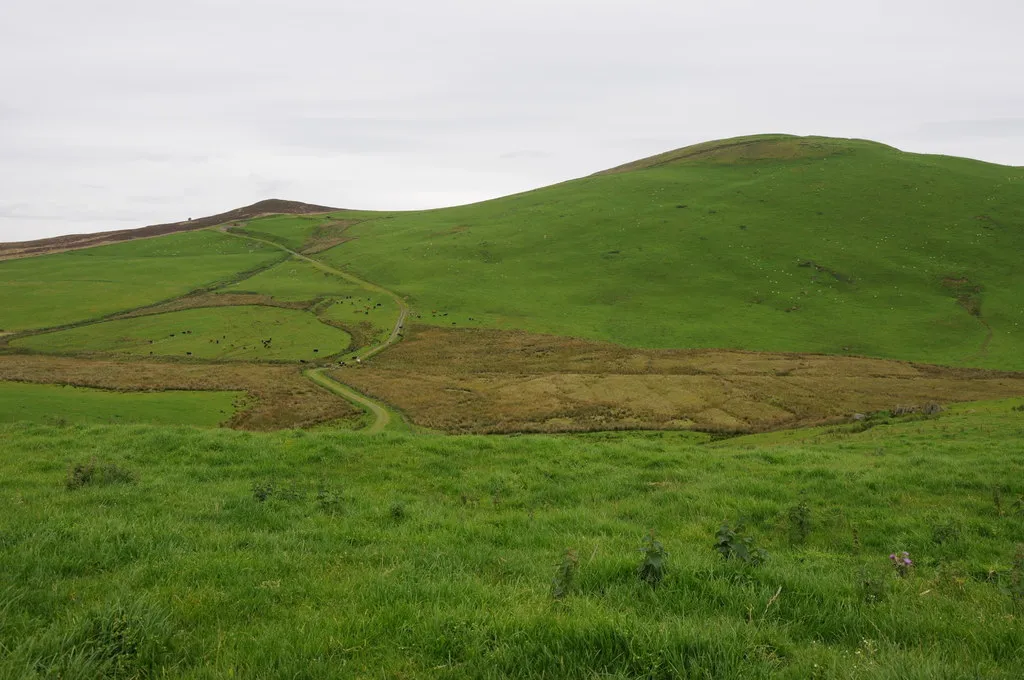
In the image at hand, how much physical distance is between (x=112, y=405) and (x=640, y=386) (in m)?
34.8

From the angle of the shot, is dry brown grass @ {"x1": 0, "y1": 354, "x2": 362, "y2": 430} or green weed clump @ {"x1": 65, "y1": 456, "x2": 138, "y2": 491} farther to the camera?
dry brown grass @ {"x1": 0, "y1": 354, "x2": 362, "y2": 430}

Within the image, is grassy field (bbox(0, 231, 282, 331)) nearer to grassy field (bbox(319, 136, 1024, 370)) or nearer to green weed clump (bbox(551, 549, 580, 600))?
grassy field (bbox(319, 136, 1024, 370))

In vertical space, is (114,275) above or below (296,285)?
above

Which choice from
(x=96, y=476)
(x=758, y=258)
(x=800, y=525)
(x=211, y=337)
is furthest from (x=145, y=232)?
(x=800, y=525)

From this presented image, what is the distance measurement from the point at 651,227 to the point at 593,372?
171ft

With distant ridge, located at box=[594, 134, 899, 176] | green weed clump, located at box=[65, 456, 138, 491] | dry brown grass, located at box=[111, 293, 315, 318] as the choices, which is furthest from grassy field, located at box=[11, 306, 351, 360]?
distant ridge, located at box=[594, 134, 899, 176]

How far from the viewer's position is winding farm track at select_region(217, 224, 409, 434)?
35.8 metres

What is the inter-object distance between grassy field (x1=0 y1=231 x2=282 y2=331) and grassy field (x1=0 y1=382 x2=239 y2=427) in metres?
42.1

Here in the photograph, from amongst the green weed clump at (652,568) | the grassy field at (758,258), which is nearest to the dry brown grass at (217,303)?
the grassy field at (758,258)

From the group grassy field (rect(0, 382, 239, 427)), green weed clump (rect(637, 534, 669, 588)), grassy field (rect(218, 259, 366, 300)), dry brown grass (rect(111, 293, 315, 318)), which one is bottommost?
grassy field (rect(0, 382, 239, 427))

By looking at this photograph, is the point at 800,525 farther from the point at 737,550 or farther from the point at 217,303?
the point at 217,303

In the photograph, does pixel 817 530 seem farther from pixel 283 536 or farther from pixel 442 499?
pixel 283 536

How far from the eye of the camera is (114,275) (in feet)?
308

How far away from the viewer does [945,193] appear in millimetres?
88250
